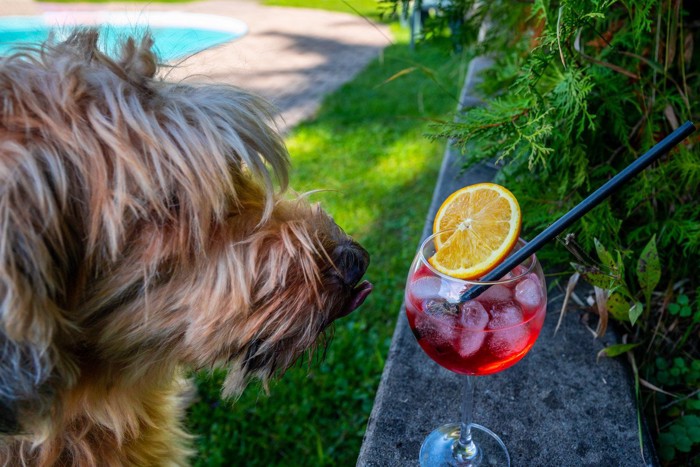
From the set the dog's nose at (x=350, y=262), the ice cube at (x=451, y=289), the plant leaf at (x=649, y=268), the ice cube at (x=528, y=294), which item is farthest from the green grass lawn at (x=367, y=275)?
the plant leaf at (x=649, y=268)

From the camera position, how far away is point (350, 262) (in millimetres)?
2125

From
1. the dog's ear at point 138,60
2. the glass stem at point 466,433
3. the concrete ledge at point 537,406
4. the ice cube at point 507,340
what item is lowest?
the concrete ledge at point 537,406

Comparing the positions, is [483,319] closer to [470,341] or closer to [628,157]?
[470,341]

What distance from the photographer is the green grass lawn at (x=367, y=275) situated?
319cm

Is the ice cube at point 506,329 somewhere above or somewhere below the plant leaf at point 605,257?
above

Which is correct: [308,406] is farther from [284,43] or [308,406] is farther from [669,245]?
[284,43]

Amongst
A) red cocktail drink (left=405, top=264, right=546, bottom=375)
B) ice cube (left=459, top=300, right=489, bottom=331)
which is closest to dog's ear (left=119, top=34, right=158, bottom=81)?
red cocktail drink (left=405, top=264, right=546, bottom=375)

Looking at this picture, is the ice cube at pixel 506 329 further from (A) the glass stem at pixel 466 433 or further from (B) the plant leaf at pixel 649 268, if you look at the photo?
(B) the plant leaf at pixel 649 268

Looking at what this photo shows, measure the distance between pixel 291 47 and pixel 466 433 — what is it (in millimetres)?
12105

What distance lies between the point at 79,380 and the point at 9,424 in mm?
288

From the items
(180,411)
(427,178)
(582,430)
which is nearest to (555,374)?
(582,430)

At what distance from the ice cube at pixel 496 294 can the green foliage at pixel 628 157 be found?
68cm

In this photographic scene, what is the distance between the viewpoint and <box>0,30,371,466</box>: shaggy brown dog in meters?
1.58

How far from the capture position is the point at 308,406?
3.36 meters
